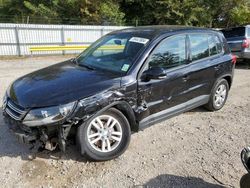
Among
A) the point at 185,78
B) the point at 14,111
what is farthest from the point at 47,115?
the point at 185,78

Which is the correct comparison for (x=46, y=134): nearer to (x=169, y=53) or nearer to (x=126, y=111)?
(x=126, y=111)

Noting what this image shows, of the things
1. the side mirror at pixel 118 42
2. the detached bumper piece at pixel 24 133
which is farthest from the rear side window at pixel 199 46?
the detached bumper piece at pixel 24 133

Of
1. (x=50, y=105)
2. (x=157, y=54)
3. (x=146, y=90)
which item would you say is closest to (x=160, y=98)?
(x=146, y=90)

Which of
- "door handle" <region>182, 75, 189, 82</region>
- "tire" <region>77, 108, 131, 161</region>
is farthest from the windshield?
"door handle" <region>182, 75, 189, 82</region>

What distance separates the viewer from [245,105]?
5.75 metres

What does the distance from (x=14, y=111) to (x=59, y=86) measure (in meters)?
0.64

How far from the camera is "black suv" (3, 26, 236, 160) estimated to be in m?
3.06

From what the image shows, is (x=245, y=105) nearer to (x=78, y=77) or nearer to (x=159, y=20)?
(x=78, y=77)

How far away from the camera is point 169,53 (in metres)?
4.03

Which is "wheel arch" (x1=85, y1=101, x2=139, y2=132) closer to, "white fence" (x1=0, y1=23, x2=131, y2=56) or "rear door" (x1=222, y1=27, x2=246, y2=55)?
"rear door" (x1=222, y1=27, x2=246, y2=55)

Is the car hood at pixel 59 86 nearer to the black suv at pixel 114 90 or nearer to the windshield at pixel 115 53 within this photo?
the black suv at pixel 114 90

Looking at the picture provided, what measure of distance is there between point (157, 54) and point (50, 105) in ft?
5.78

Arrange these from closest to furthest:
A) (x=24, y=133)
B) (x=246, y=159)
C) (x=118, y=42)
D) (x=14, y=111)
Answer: (x=246, y=159)
(x=24, y=133)
(x=14, y=111)
(x=118, y=42)

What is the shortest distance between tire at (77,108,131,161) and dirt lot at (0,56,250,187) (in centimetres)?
14
